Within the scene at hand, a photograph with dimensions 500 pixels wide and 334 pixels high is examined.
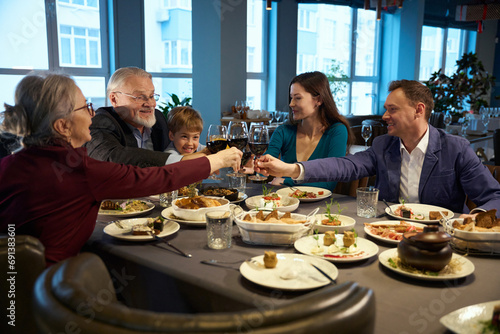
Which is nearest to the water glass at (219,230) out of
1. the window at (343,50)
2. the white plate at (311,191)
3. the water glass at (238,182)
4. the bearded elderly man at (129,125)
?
the white plate at (311,191)

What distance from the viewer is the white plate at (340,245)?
4.36 feet

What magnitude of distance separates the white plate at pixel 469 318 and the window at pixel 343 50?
8.71 m

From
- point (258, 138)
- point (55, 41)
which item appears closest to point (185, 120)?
point (258, 138)

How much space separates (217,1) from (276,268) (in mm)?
5905

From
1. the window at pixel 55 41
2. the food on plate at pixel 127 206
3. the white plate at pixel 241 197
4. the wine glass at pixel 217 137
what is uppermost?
the window at pixel 55 41

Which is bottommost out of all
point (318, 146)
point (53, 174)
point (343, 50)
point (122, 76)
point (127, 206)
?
point (127, 206)

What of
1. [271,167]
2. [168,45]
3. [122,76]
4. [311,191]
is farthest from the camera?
[168,45]

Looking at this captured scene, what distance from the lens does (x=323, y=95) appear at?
3.09 meters

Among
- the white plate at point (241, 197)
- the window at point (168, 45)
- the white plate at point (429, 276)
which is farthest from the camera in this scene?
the window at point (168, 45)

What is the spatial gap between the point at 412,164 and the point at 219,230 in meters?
1.27

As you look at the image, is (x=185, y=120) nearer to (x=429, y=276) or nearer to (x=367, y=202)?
(x=367, y=202)

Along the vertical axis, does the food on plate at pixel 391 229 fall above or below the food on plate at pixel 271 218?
below

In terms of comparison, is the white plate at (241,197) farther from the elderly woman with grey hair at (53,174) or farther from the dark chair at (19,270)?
the dark chair at (19,270)

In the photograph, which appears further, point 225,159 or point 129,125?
point 129,125
